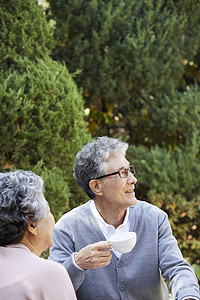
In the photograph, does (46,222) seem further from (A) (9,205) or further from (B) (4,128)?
(B) (4,128)

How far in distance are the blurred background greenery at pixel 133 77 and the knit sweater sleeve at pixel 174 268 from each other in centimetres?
157

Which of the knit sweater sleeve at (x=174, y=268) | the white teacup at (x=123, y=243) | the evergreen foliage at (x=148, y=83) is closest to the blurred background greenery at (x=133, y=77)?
the evergreen foliage at (x=148, y=83)

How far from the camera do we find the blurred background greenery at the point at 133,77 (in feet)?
12.1

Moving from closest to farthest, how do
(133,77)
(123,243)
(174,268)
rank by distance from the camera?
(123,243)
(174,268)
(133,77)

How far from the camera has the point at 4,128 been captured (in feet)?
10.7

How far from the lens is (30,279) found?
1.34 metres

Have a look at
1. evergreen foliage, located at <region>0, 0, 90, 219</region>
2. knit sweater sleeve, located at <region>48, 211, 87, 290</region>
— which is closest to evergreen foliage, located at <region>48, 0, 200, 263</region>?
evergreen foliage, located at <region>0, 0, 90, 219</region>

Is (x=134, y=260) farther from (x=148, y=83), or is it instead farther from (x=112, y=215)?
(x=148, y=83)

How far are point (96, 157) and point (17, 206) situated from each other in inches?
30.3

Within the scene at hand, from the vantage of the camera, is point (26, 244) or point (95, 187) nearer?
point (26, 244)

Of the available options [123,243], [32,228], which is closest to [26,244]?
[32,228]

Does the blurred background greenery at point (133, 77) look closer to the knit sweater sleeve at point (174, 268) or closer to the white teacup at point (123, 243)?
the knit sweater sleeve at point (174, 268)

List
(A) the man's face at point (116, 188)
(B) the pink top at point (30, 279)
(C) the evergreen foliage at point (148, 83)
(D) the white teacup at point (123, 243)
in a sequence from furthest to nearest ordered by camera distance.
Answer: (C) the evergreen foliage at point (148, 83), (A) the man's face at point (116, 188), (D) the white teacup at point (123, 243), (B) the pink top at point (30, 279)

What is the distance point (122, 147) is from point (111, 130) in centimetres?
295
